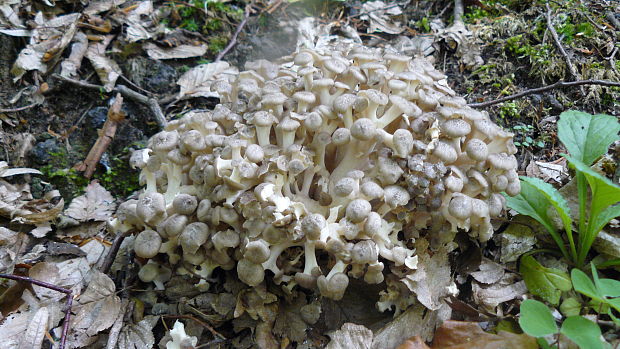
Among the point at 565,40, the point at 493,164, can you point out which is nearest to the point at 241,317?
the point at 493,164

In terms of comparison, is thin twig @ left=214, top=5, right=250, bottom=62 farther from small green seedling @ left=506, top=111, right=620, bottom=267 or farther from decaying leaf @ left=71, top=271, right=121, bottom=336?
small green seedling @ left=506, top=111, right=620, bottom=267

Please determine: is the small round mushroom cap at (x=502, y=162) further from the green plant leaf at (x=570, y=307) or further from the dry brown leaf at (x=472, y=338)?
the dry brown leaf at (x=472, y=338)

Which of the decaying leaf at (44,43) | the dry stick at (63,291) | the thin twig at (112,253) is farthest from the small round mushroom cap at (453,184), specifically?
the decaying leaf at (44,43)

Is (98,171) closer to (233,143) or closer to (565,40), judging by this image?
(233,143)

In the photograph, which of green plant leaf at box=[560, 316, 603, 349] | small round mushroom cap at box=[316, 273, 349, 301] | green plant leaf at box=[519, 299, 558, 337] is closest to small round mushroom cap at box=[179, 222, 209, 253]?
small round mushroom cap at box=[316, 273, 349, 301]

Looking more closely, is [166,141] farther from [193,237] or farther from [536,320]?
[536,320]

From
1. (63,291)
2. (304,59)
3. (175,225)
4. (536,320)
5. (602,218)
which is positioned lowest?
(63,291)

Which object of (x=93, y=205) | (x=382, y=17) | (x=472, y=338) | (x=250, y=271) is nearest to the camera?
(x=472, y=338)

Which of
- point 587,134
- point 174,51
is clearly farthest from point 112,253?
point 587,134
